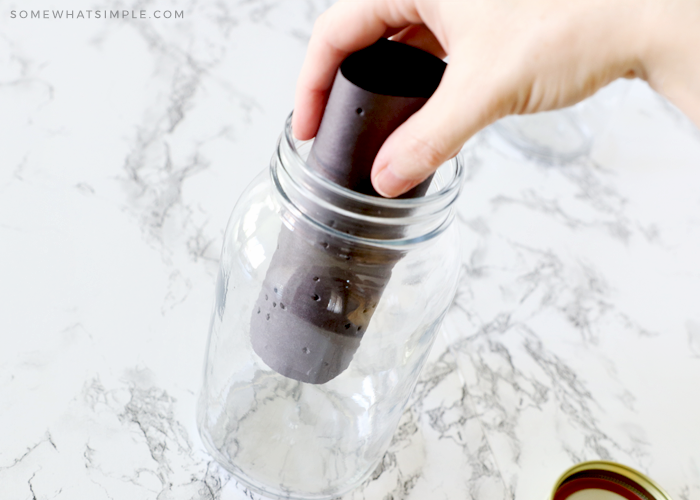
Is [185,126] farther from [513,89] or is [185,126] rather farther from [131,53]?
[513,89]

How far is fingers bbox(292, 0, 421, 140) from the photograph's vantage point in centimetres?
39

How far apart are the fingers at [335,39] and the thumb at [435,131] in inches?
2.4

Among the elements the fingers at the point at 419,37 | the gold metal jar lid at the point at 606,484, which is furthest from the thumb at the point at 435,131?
the gold metal jar lid at the point at 606,484

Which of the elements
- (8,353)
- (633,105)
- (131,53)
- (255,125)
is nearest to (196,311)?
(8,353)

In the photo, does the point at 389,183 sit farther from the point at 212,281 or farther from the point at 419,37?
the point at 212,281

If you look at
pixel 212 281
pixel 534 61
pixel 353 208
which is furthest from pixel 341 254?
pixel 212 281

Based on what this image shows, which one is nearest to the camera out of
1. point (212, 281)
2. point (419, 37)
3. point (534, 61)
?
point (534, 61)

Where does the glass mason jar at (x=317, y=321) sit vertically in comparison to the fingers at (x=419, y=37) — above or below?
below

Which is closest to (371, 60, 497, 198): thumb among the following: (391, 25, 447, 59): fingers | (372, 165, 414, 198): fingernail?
(372, 165, 414, 198): fingernail

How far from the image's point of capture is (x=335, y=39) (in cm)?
40

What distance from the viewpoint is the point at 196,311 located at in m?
0.63

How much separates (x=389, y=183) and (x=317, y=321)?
119mm

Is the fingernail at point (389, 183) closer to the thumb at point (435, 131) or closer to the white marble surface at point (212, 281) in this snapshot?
the thumb at point (435, 131)

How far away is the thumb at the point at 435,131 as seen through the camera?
1.16 ft
